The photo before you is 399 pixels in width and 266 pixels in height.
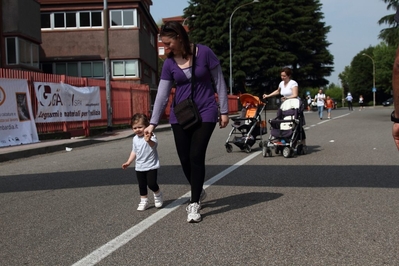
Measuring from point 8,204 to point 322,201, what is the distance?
3.63m

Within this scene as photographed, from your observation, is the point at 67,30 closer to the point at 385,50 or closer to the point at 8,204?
the point at 8,204

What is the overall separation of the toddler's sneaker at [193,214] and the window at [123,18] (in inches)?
1326

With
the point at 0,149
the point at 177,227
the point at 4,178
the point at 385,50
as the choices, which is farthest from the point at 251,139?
the point at 385,50

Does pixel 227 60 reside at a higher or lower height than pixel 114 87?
higher

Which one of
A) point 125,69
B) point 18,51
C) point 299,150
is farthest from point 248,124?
point 125,69

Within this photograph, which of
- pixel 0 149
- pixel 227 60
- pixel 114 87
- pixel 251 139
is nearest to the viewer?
pixel 251 139

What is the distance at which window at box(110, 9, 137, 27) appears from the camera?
123 feet

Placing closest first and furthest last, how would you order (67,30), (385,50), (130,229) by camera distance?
(130,229) → (67,30) → (385,50)

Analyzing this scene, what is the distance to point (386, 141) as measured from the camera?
540 inches

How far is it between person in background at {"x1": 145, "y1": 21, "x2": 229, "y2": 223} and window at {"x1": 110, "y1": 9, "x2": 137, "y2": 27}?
33.3 meters

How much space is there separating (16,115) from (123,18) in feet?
79.4

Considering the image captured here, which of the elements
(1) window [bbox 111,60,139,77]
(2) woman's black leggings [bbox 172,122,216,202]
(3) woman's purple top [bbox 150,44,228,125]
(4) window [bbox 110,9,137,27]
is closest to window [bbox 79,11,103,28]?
(4) window [bbox 110,9,137,27]

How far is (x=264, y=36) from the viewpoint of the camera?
5694 centimetres

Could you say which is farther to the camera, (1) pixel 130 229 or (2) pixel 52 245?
(1) pixel 130 229
